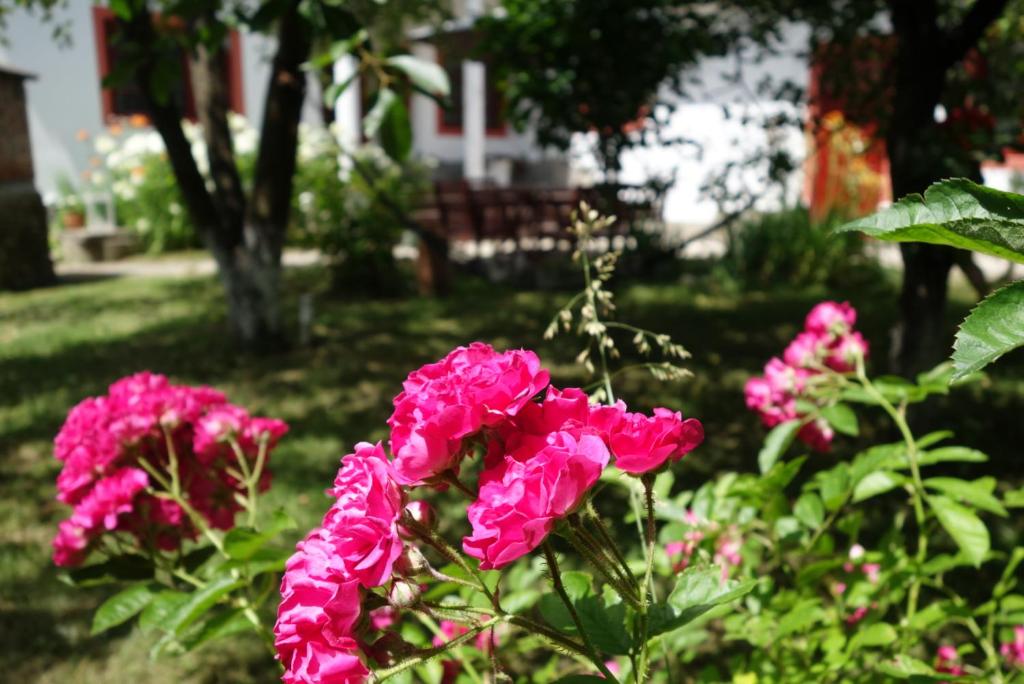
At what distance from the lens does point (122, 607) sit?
1440 mm

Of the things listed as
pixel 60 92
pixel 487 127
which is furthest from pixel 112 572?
pixel 487 127

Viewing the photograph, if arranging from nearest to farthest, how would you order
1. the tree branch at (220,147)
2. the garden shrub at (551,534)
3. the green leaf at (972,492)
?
the garden shrub at (551,534)
the green leaf at (972,492)
the tree branch at (220,147)

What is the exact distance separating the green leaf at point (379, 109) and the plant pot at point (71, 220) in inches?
424

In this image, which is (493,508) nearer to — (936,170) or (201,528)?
(201,528)

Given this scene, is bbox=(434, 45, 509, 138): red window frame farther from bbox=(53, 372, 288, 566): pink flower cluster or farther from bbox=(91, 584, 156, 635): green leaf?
bbox=(91, 584, 156, 635): green leaf

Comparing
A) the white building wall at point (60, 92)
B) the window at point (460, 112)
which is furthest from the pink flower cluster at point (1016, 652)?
the window at point (460, 112)

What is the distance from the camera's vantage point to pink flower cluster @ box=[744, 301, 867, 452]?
1.79m

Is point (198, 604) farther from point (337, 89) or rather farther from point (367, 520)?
point (337, 89)

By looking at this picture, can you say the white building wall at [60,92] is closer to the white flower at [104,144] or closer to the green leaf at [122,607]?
the white flower at [104,144]

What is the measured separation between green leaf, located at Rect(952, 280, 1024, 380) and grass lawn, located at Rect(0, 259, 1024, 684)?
8.48 feet

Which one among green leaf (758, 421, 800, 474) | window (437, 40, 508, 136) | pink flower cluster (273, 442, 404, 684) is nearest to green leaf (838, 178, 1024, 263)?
pink flower cluster (273, 442, 404, 684)

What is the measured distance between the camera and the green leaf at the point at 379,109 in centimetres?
199

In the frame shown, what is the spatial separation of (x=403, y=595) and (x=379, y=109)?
1.41 m

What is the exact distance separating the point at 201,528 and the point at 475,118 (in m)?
13.5
